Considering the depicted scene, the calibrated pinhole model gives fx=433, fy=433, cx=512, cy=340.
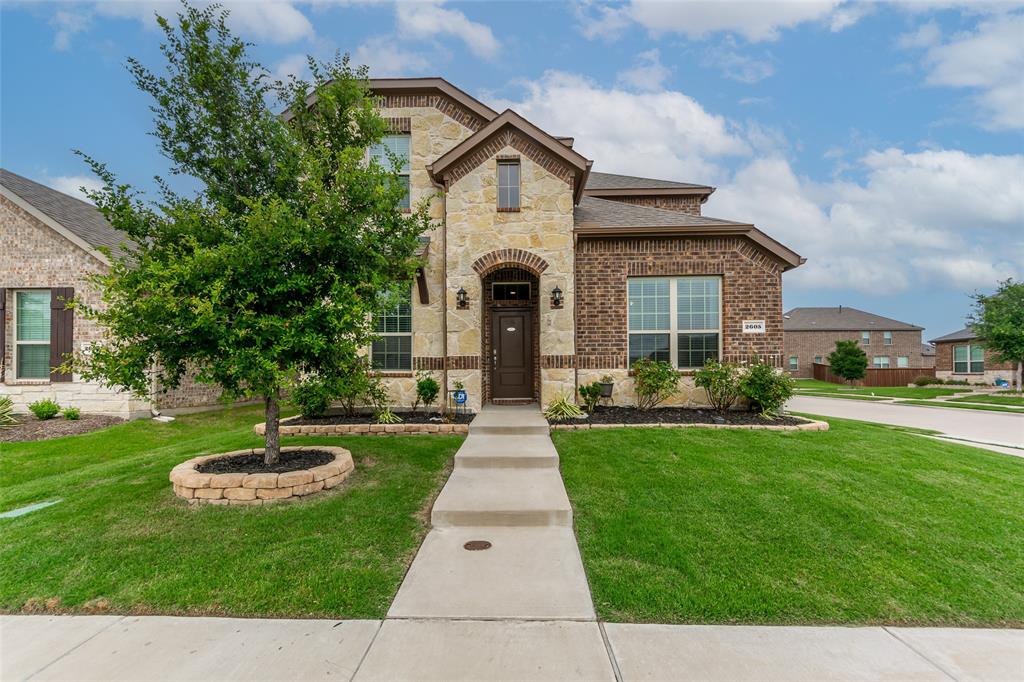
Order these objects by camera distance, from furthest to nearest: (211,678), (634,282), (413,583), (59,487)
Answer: (634,282), (59,487), (413,583), (211,678)

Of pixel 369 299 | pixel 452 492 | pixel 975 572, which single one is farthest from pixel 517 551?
pixel 975 572

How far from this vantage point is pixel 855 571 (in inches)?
149

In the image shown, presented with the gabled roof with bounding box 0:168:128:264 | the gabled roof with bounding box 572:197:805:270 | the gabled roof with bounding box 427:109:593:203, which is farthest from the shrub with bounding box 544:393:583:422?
the gabled roof with bounding box 0:168:128:264

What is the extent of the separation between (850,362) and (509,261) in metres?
32.2

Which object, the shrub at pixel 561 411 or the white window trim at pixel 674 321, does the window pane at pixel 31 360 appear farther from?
the white window trim at pixel 674 321

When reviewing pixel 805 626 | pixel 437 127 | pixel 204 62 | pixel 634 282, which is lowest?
pixel 805 626

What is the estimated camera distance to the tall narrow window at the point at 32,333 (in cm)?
1096

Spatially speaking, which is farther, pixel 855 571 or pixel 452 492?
pixel 452 492

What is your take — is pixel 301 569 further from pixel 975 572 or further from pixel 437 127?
pixel 437 127

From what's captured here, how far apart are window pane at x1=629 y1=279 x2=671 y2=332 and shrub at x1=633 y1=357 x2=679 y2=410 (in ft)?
2.59

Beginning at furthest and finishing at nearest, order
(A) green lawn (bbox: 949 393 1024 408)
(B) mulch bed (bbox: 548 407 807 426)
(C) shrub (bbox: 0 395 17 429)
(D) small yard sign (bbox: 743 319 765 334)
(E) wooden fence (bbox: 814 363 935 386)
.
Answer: (E) wooden fence (bbox: 814 363 935 386) → (A) green lawn (bbox: 949 393 1024 408) → (C) shrub (bbox: 0 395 17 429) → (D) small yard sign (bbox: 743 319 765 334) → (B) mulch bed (bbox: 548 407 807 426)

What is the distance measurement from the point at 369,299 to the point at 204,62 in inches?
144

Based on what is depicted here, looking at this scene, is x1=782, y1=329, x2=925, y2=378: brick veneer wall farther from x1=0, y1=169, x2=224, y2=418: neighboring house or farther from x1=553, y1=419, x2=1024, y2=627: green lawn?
x1=0, y1=169, x2=224, y2=418: neighboring house

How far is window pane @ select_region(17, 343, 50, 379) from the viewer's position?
11.0 m
